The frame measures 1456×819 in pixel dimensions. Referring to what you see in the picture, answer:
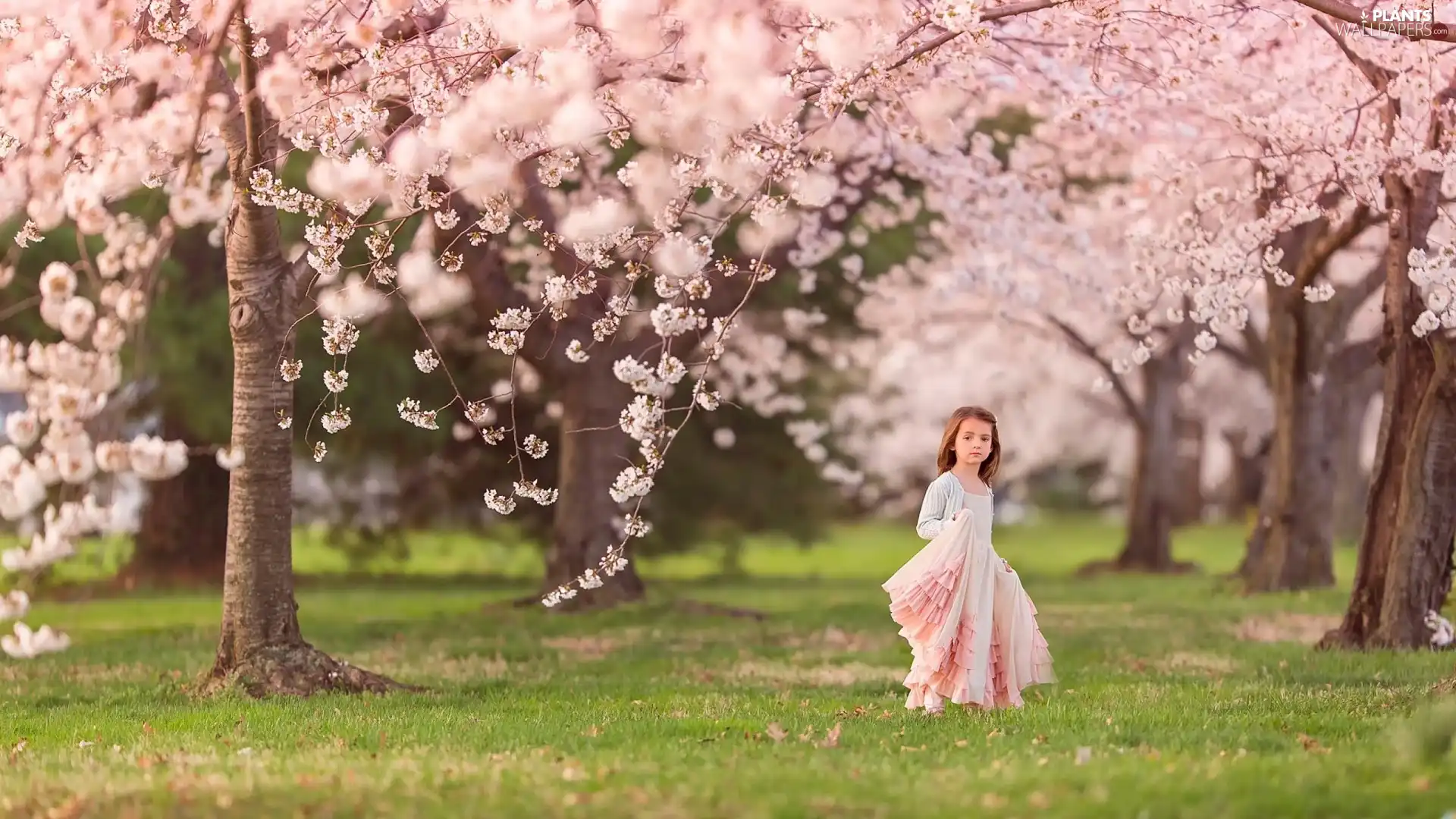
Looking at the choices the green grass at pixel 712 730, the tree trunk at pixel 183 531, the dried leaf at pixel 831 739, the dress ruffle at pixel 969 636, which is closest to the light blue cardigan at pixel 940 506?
the dress ruffle at pixel 969 636

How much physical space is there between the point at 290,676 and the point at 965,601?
14.9ft

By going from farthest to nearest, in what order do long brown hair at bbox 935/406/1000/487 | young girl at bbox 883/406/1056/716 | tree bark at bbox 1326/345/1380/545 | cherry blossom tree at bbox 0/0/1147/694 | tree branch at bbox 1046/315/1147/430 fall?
tree branch at bbox 1046/315/1147/430 → tree bark at bbox 1326/345/1380/545 → long brown hair at bbox 935/406/1000/487 → young girl at bbox 883/406/1056/716 → cherry blossom tree at bbox 0/0/1147/694

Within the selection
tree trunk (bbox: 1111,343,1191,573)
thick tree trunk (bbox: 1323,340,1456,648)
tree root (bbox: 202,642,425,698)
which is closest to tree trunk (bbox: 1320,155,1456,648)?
thick tree trunk (bbox: 1323,340,1456,648)

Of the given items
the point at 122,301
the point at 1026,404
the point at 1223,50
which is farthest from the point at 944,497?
the point at 1026,404

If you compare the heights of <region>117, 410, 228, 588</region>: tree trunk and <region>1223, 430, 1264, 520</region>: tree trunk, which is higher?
<region>1223, 430, 1264, 520</region>: tree trunk

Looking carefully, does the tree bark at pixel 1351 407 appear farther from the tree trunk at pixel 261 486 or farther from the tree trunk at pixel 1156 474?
the tree trunk at pixel 261 486

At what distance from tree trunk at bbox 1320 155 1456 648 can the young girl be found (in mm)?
4896

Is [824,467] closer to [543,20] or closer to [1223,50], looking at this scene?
[1223,50]

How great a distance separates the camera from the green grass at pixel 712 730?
6.38 metres

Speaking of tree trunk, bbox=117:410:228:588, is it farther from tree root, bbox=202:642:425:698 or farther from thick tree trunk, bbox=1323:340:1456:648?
thick tree trunk, bbox=1323:340:1456:648

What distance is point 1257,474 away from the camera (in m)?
53.0

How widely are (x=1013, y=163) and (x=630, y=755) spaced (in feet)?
43.6

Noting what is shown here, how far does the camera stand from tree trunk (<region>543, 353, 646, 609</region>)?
1978 cm

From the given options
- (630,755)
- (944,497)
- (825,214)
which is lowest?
→ (630,755)
